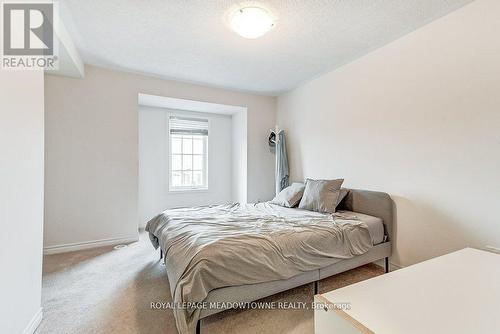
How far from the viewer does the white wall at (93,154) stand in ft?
9.53

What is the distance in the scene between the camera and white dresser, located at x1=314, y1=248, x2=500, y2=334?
81cm

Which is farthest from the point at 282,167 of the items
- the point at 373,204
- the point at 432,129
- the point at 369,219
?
the point at 432,129

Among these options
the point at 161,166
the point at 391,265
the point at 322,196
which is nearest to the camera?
the point at 391,265

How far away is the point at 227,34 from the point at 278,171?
2.36 metres

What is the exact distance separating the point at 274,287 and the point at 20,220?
1.75 meters

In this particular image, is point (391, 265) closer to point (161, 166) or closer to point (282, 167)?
point (282, 167)

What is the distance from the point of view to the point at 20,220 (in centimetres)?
138

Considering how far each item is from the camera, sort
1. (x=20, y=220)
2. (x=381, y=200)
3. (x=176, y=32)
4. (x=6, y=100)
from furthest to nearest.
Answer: (x=381, y=200), (x=176, y=32), (x=20, y=220), (x=6, y=100)

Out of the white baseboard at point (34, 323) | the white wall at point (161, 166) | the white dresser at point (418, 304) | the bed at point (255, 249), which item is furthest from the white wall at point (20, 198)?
the white wall at point (161, 166)

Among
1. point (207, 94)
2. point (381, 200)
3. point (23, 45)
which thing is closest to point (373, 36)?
point (381, 200)

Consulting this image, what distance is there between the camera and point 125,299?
1.89 meters

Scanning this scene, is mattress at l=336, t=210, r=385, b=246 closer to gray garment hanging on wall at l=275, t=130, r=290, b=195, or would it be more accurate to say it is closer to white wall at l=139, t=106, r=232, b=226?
gray garment hanging on wall at l=275, t=130, r=290, b=195

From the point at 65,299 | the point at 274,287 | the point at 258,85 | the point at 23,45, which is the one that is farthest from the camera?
the point at 258,85

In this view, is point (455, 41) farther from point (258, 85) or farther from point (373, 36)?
point (258, 85)
